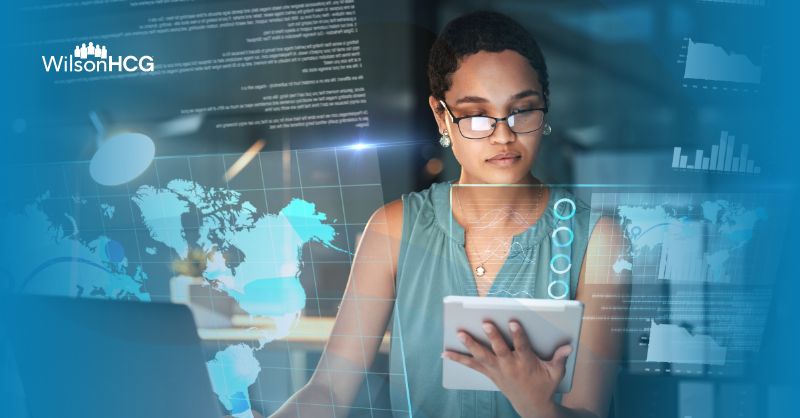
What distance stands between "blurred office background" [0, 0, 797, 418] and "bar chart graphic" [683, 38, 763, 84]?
→ 0.01 m

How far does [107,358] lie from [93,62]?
686 mm

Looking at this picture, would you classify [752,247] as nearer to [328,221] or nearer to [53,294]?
[328,221]

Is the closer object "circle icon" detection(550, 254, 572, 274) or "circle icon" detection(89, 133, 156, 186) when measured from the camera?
"circle icon" detection(550, 254, 572, 274)

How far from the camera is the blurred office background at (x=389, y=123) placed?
0.74 metres

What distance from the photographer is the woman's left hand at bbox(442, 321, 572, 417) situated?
692 millimetres

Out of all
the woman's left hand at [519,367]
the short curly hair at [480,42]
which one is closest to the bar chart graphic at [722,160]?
the short curly hair at [480,42]

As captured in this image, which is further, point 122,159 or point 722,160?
point 122,159

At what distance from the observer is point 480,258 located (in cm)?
81

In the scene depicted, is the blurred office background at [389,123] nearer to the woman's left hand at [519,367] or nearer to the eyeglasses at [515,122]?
the eyeglasses at [515,122]

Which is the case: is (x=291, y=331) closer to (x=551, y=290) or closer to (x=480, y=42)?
(x=551, y=290)
